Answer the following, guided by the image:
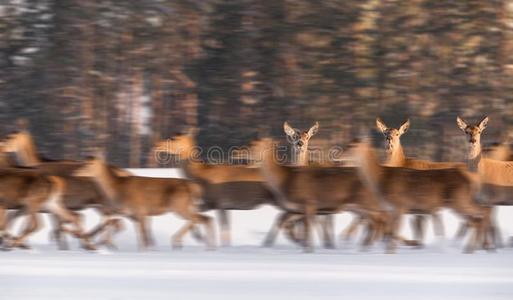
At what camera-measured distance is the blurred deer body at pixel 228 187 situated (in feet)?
48.9

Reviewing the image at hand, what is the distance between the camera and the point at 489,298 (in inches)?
358

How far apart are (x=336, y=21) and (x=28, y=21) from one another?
878 cm

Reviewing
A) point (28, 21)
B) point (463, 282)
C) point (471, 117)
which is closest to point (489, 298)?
Result: point (463, 282)

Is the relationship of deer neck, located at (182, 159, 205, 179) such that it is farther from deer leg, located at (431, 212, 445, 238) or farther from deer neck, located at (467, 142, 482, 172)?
deer neck, located at (467, 142, 482, 172)

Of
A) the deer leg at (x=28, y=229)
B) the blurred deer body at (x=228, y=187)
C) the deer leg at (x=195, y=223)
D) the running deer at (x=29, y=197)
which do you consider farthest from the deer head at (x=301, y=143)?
the deer leg at (x=28, y=229)

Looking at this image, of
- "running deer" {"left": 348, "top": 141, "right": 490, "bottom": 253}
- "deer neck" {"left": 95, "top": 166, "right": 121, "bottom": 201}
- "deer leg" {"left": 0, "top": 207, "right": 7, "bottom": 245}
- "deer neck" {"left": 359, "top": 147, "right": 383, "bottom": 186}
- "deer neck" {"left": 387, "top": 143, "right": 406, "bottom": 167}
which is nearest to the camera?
"running deer" {"left": 348, "top": 141, "right": 490, "bottom": 253}

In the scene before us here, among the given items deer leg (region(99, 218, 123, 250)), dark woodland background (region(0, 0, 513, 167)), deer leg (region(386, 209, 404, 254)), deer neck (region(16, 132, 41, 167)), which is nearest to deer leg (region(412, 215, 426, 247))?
deer leg (region(386, 209, 404, 254))

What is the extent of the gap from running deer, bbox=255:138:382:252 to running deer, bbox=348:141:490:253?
0.85 ft

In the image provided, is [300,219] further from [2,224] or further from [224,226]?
[2,224]

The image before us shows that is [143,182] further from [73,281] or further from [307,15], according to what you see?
[307,15]

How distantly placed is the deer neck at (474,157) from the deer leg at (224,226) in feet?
10.0

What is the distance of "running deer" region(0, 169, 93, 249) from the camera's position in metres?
13.4

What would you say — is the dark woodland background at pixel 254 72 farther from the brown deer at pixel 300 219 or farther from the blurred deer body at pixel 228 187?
the blurred deer body at pixel 228 187
